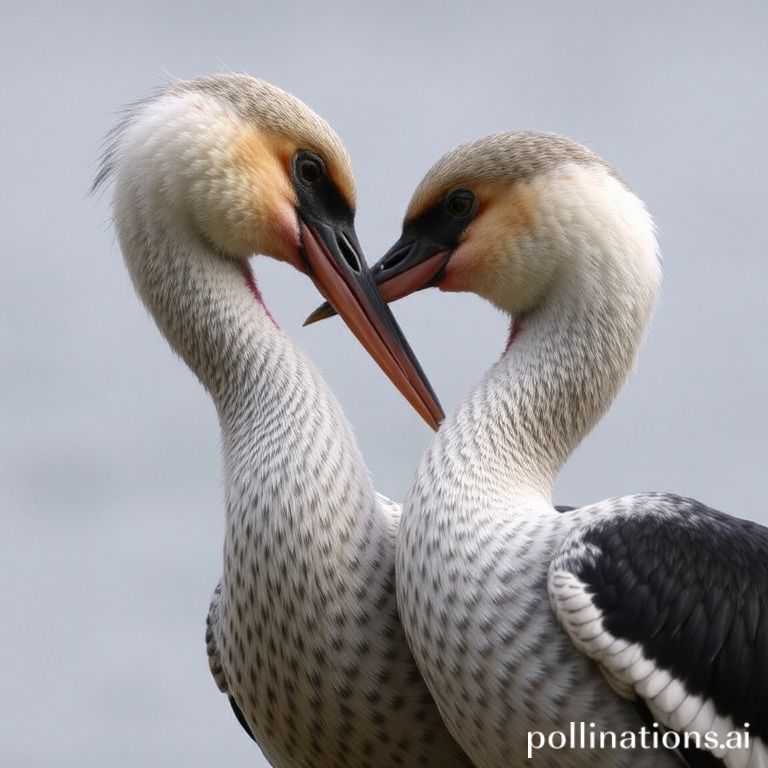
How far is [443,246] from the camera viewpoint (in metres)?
5.22

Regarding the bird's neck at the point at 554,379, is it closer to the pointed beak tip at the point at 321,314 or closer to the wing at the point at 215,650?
the pointed beak tip at the point at 321,314

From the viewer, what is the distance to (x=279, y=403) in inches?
195

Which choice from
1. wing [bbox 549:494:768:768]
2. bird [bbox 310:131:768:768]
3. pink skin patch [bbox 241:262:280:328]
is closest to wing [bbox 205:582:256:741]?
pink skin patch [bbox 241:262:280:328]

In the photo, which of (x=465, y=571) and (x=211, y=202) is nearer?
(x=465, y=571)

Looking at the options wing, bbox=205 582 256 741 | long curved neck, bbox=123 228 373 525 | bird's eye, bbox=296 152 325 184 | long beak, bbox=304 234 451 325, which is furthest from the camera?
wing, bbox=205 582 256 741

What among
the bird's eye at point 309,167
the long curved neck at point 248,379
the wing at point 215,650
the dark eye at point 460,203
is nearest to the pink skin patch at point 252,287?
the long curved neck at point 248,379

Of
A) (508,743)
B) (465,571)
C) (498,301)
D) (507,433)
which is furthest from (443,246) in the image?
(508,743)

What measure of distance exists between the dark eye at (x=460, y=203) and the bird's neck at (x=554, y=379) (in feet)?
1.10

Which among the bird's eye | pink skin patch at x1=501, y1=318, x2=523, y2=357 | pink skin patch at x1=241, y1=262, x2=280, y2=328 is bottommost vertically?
pink skin patch at x1=501, y1=318, x2=523, y2=357

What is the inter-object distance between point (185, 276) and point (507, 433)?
0.91m

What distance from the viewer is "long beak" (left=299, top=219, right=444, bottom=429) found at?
5156mm

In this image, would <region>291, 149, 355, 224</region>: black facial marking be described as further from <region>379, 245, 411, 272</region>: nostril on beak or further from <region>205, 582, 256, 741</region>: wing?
<region>205, 582, 256, 741</region>: wing

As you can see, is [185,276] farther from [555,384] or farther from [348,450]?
[555,384]

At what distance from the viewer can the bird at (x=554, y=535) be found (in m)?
4.28
